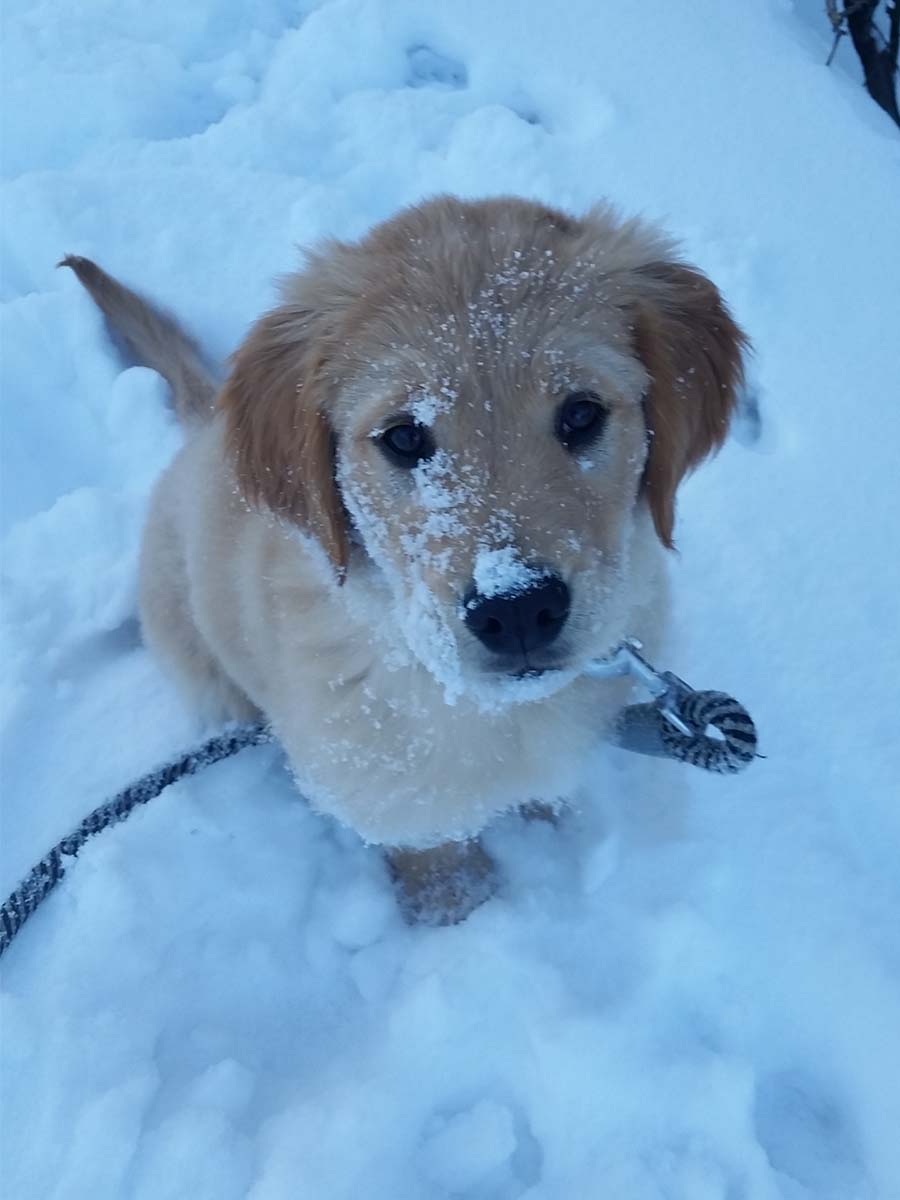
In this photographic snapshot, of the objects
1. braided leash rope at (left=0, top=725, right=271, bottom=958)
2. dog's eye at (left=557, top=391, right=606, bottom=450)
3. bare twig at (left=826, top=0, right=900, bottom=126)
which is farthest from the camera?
bare twig at (left=826, top=0, right=900, bottom=126)

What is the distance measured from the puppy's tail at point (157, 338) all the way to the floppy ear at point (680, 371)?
4.91 ft

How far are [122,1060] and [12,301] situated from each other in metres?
2.49

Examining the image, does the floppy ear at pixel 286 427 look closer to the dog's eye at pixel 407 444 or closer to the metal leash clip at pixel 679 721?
the dog's eye at pixel 407 444

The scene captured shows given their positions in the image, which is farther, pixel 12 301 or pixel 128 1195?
pixel 12 301

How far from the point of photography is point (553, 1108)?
1.87 meters

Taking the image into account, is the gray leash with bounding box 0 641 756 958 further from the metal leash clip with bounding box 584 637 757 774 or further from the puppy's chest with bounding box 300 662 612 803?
the puppy's chest with bounding box 300 662 612 803

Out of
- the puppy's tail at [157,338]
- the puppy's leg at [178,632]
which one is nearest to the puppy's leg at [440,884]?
the puppy's leg at [178,632]

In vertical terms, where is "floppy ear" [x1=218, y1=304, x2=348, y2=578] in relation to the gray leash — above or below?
above

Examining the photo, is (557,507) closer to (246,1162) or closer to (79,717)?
(246,1162)

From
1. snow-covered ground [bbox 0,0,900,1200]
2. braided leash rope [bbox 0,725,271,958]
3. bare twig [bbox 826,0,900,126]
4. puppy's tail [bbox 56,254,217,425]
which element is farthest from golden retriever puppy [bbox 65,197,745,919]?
bare twig [bbox 826,0,900,126]

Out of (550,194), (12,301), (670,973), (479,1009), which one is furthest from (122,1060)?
(550,194)

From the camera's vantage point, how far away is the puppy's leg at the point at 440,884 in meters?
2.16

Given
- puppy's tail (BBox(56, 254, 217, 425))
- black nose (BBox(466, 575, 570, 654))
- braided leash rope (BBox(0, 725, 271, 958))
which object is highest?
black nose (BBox(466, 575, 570, 654))

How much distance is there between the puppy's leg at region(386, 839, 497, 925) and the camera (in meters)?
2.16
